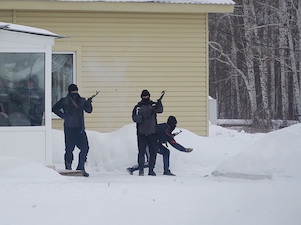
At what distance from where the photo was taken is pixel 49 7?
1788cm

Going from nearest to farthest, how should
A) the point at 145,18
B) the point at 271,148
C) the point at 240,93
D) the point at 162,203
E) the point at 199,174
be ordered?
the point at 162,203, the point at 271,148, the point at 199,174, the point at 145,18, the point at 240,93

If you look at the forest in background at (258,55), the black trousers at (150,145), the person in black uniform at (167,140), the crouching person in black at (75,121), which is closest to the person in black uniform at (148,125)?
the black trousers at (150,145)

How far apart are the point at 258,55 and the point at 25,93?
22035 millimetres

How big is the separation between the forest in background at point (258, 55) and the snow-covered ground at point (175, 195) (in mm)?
17074

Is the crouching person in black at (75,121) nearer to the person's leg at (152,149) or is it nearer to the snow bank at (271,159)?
the person's leg at (152,149)

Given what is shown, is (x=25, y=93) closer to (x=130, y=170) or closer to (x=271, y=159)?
(x=130, y=170)

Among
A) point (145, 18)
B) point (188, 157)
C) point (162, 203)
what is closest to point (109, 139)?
point (188, 157)

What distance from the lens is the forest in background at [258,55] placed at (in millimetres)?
32562

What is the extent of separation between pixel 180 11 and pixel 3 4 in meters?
4.01

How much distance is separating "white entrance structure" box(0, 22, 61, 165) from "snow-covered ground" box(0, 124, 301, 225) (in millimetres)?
1002

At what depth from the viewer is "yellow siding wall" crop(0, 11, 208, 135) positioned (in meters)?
18.7

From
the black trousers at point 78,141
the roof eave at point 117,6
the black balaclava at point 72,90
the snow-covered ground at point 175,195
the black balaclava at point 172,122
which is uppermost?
the roof eave at point 117,6

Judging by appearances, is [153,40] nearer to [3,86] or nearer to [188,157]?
[188,157]

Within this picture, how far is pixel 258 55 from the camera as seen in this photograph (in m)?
35.2
